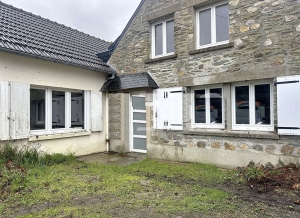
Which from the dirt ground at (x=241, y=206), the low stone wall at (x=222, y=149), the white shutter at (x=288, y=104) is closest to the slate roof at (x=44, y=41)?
the low stone wall at (x=222, y=149)

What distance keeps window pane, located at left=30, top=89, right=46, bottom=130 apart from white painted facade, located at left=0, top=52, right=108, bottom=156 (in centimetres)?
26

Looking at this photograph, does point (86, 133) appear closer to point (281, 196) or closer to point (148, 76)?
point (148, 76)

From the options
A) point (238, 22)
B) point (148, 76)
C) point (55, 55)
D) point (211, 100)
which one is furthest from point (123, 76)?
point (238, 22)

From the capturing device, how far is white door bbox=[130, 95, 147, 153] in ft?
32.4

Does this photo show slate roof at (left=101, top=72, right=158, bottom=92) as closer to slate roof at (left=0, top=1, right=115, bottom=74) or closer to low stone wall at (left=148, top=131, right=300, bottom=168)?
slate roof at (left=0, top=1, right=115, bottom=74)

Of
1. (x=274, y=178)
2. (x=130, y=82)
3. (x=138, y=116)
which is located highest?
(x=130, y=82)

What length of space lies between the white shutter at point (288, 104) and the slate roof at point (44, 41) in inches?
248

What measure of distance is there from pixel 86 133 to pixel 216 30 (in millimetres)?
5955

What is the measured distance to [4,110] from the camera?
270 inches

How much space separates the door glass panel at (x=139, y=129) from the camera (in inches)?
389

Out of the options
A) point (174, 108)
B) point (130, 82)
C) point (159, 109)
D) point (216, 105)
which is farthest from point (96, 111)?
point (216, 105)

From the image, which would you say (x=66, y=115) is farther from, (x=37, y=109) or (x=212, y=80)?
(x=212, y=80)

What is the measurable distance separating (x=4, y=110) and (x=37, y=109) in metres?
1.22

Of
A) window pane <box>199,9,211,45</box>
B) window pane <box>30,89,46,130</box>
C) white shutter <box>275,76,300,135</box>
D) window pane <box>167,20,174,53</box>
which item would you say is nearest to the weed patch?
white shutter <box>275,76,300,135</box>
